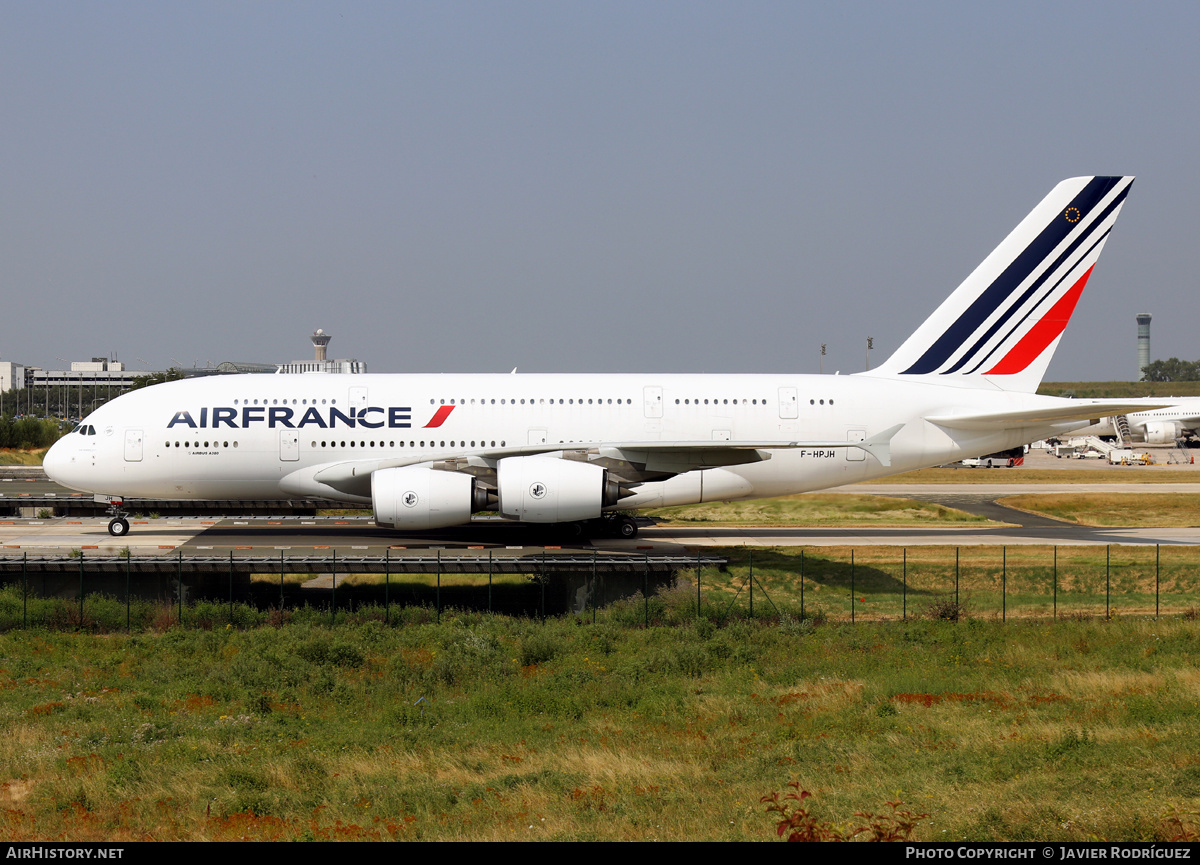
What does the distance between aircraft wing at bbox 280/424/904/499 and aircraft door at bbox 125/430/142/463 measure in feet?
16.3

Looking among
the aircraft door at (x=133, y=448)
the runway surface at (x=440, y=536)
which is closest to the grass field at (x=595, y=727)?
the runway surface at (x=440, y=536)

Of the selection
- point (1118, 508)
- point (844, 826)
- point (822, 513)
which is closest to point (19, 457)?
point (822, 513)

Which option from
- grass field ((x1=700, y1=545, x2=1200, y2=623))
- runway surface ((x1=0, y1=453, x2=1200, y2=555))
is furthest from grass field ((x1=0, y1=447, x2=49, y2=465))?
grass field ((x1=700, y1=545, x2=1200, y2=623))

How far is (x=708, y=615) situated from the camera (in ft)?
102

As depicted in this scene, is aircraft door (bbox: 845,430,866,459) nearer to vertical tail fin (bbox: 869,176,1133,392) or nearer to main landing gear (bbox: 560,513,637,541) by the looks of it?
vertical tail fin (bbox: 869,176,1133,392)

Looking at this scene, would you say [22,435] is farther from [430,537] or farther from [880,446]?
[880,446]

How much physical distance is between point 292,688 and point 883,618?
17.1 metres

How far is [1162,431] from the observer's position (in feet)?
317

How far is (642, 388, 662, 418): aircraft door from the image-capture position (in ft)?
119

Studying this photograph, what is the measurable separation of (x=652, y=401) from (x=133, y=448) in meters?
18.0

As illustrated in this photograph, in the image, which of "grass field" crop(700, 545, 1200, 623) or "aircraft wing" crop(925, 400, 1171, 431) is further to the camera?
"aircraft wing" crop(925, 400, 1171, 431)

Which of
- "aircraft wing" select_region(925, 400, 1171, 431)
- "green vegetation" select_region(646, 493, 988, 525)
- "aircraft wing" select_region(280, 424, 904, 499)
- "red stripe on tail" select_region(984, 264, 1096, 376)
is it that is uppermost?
"red stripe on tail" select_region(984, 264, 1096, 376)

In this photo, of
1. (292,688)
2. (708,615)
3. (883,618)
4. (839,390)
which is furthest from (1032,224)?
(292,688)
